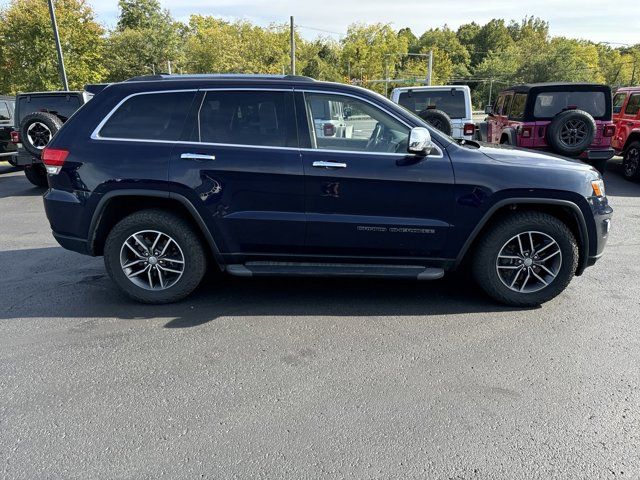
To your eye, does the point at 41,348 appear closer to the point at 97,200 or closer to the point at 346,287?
the point at 97,200

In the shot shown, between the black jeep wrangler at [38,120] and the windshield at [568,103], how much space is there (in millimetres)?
8672

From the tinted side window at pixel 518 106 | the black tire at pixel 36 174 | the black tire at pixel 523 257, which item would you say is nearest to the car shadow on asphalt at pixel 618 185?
the tinted side window at pixel 518 106

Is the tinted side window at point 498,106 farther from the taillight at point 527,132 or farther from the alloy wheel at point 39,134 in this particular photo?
the alloy wheel at point 39,134

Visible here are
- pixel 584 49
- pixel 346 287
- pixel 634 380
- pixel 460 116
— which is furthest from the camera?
pixel 584 49

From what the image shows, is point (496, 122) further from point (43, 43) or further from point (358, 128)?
point (43, 43)

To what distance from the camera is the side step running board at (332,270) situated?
385cm

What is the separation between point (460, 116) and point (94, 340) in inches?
360

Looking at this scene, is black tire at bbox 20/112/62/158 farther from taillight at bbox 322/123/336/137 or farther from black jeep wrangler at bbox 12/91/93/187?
taillight at bbox 322/123/336/137

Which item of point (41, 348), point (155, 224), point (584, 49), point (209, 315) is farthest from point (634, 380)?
point (584, 49)

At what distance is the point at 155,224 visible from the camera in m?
3.90

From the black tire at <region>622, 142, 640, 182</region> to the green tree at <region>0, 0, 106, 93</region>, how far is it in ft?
70.4

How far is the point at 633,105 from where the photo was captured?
Answer: 10367 mm

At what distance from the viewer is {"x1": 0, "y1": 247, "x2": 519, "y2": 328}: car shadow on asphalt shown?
12.9 ft

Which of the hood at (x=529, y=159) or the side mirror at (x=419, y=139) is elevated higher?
the side mirror at (x=419, y=139)
